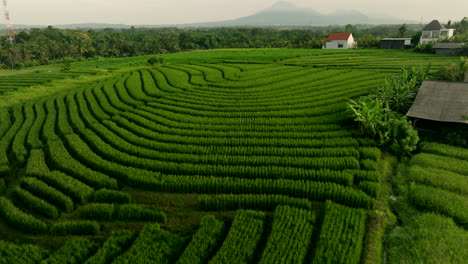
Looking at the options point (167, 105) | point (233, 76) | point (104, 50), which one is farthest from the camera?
point (104, 50)

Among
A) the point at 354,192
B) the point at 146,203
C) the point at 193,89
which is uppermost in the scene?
the point at 193,89

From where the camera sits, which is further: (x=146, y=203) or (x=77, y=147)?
(x=77, y=147)

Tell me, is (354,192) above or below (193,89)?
below

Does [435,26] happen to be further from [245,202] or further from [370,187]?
[245,202]

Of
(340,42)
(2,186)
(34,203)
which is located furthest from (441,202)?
(340,42)

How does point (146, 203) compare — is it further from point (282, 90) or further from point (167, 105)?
point (282, 90)

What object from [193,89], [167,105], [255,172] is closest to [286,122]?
[255,172]

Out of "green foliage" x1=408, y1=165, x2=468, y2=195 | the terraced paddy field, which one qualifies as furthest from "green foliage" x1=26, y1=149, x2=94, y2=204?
"green foliage" x1=408, y1=165, x2=468, y2=195
